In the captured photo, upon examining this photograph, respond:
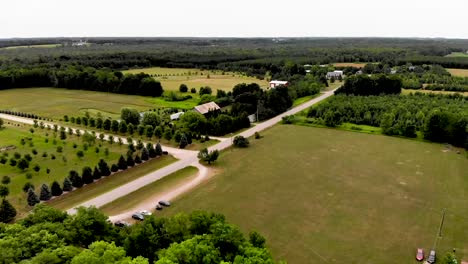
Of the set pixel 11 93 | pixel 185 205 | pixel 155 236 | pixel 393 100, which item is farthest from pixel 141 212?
pixel 11 93

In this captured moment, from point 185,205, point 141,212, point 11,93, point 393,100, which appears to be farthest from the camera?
point 11,93

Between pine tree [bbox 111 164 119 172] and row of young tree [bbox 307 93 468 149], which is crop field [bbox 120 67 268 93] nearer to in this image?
row of young tree [bbox 307 93 468 149]

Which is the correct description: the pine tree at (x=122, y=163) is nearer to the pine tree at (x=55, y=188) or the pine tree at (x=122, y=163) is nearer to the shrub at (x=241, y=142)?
the pine tree at (x=55, y=188)

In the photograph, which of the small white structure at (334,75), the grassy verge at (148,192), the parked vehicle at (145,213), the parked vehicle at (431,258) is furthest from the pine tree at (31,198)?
the small white structure at (334,75)

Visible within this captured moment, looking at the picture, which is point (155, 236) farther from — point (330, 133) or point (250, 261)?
point (330, 133)

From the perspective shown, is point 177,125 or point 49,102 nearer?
point 177,125

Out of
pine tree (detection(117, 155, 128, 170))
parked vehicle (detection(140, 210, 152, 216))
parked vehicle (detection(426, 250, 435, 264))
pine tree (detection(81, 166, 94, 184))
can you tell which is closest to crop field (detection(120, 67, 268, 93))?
pine tree (detection(117, 155, 128, 170))

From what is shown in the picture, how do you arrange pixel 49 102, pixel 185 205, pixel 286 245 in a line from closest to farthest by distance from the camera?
pixel 286 245
pixel 185 205
pixel 49 102
